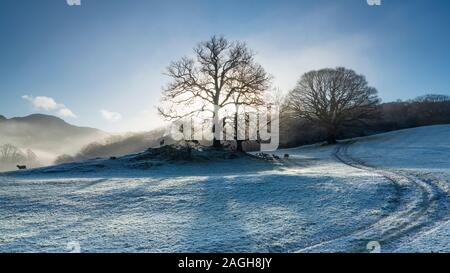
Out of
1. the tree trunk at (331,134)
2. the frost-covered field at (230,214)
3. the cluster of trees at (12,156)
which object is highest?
the tree trunk at (331,134)

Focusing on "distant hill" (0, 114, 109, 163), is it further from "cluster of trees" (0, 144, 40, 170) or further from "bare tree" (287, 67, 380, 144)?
"bare tree" (287, 67, 380, 144)

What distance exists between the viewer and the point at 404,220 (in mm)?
12023

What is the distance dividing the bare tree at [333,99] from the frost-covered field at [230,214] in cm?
3619

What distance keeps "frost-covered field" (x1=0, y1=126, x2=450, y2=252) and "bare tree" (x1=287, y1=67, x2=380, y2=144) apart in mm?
36190

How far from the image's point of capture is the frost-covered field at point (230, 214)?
10453 mm

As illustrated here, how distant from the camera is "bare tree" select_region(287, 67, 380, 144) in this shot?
188 ft

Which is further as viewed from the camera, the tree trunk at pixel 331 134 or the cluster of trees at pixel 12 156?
the cluster of trees at pixel 12 156

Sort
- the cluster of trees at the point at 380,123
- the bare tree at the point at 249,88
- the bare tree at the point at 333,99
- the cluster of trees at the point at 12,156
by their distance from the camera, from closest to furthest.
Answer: the bare tree at the point at 249,88, the bare tree at the point at 333,99, the cluster of trees at the point at 380,123, the cluster of trees at the point at 12,156

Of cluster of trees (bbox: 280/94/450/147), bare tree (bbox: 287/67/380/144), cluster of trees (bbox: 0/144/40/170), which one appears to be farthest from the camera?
cluster of trees (bbox: 0/144/40/170)

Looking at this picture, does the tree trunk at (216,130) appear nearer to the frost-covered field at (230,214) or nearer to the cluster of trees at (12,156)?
the frost-covered field at (230,214)

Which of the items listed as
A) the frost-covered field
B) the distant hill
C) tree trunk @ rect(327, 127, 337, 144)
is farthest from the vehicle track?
the distant hill

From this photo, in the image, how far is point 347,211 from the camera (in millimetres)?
14062

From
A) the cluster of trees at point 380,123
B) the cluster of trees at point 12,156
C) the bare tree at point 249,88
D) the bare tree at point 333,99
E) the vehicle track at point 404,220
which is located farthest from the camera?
the cluster of trees at point 12,156
